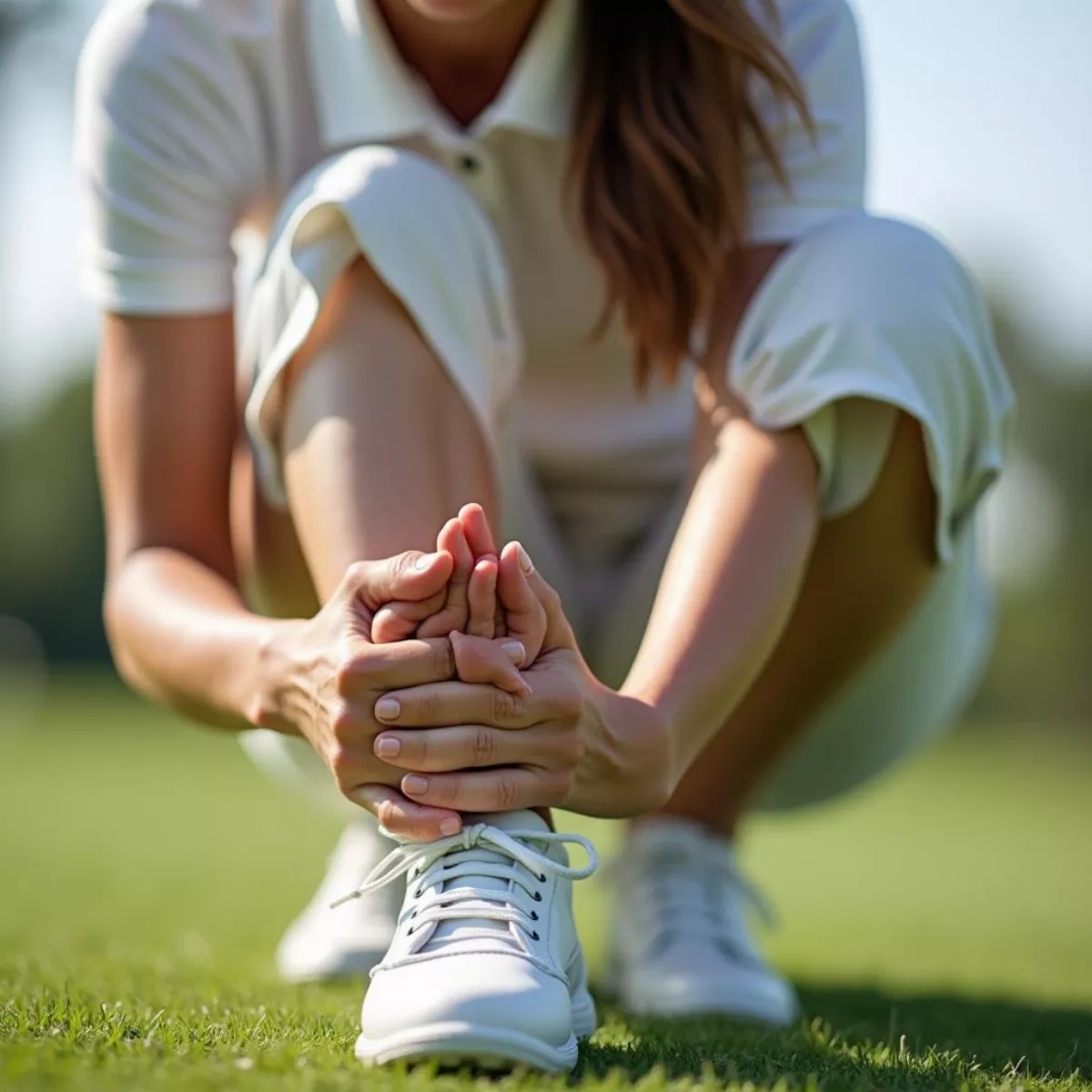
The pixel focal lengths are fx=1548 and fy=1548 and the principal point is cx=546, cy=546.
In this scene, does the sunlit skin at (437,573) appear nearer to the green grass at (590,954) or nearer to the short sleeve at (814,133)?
the short sleeve at (814,133)

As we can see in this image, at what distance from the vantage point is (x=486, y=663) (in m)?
1.09

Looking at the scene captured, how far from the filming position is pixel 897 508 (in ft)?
4.95

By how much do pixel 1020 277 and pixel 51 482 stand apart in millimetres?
15693

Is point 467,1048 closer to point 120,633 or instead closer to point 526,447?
point 120,633

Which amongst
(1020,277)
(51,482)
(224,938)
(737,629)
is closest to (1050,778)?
(224,938)

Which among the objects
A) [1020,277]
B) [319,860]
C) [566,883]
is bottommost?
[1020,277]

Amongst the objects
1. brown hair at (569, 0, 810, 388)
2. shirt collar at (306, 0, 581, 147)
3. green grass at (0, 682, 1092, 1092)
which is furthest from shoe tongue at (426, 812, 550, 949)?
shirt collar at (306, 0, 581, 147)

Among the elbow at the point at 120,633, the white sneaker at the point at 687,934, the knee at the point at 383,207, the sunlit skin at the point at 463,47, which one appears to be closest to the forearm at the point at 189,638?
the elbow at the point at 120,633

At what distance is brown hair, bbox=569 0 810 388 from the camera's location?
59.9 inches

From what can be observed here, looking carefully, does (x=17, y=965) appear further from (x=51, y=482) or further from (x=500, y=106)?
(x=51, y=482)

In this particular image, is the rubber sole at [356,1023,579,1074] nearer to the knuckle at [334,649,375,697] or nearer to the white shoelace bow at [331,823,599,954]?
the white shoelace bow at [331,823,599,954]

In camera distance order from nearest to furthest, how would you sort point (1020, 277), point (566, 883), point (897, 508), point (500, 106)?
point (566, 883), point (897, 508), point (500, 106), point (1020, 277)

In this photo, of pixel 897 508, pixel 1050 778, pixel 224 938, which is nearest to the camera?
pixel 897 508

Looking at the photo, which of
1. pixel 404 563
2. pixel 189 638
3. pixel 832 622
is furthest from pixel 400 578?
pixel 832 622
